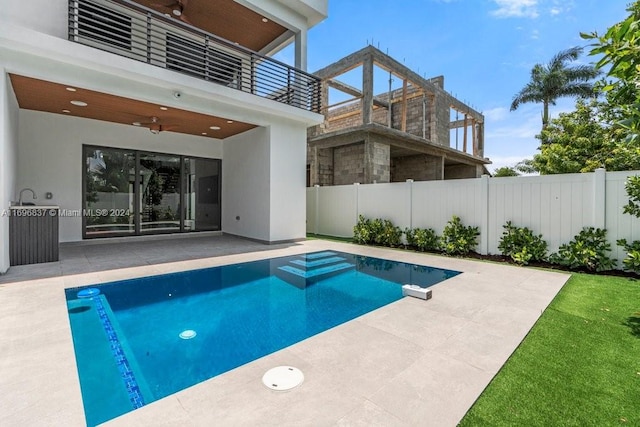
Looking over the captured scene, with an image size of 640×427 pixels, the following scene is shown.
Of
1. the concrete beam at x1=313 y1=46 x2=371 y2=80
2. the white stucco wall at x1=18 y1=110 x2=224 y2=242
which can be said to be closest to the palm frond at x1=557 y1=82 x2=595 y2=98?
the concrete beam at x1=313 y1=46 x2=371 y2=80

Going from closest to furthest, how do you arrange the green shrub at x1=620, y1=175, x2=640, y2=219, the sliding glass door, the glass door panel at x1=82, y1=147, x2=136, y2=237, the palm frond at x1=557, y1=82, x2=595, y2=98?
the green shrub at x1=620, y1=175, x2=640, y2=219 < the glass door panel at x1=82, y1=147, x2=136, y2=237 < the sliding glass door < the palm frond at x1=557, y1=82, x2=595, y2=98

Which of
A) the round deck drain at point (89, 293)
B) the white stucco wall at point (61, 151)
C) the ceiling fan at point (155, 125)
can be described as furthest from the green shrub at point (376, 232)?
the white stucco wall at point (61, 151)

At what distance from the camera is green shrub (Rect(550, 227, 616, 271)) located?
609 centimetres

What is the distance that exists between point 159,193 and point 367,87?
33.2ft

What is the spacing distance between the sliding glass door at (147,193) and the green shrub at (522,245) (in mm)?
10002

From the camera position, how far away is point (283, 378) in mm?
2500

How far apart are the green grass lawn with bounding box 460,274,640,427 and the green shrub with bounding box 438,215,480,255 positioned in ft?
12.4

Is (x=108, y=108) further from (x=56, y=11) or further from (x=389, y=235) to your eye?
→ (x=389, y=235)

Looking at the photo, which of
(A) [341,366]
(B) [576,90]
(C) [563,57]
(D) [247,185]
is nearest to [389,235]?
(D) [247,185]

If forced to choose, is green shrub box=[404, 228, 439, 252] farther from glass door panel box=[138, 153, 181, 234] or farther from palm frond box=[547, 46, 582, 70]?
palm frond box=[547, 46, 582, 70]

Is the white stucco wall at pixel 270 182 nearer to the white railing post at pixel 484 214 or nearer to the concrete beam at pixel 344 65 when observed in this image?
the white railing post at pixel 484 214

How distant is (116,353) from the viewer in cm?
312

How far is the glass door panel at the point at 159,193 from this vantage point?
10.5 metres

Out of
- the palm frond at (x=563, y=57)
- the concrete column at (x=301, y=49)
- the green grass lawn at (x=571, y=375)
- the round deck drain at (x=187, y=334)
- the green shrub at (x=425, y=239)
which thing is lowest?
the round deck drain at (x=187, y=334)
